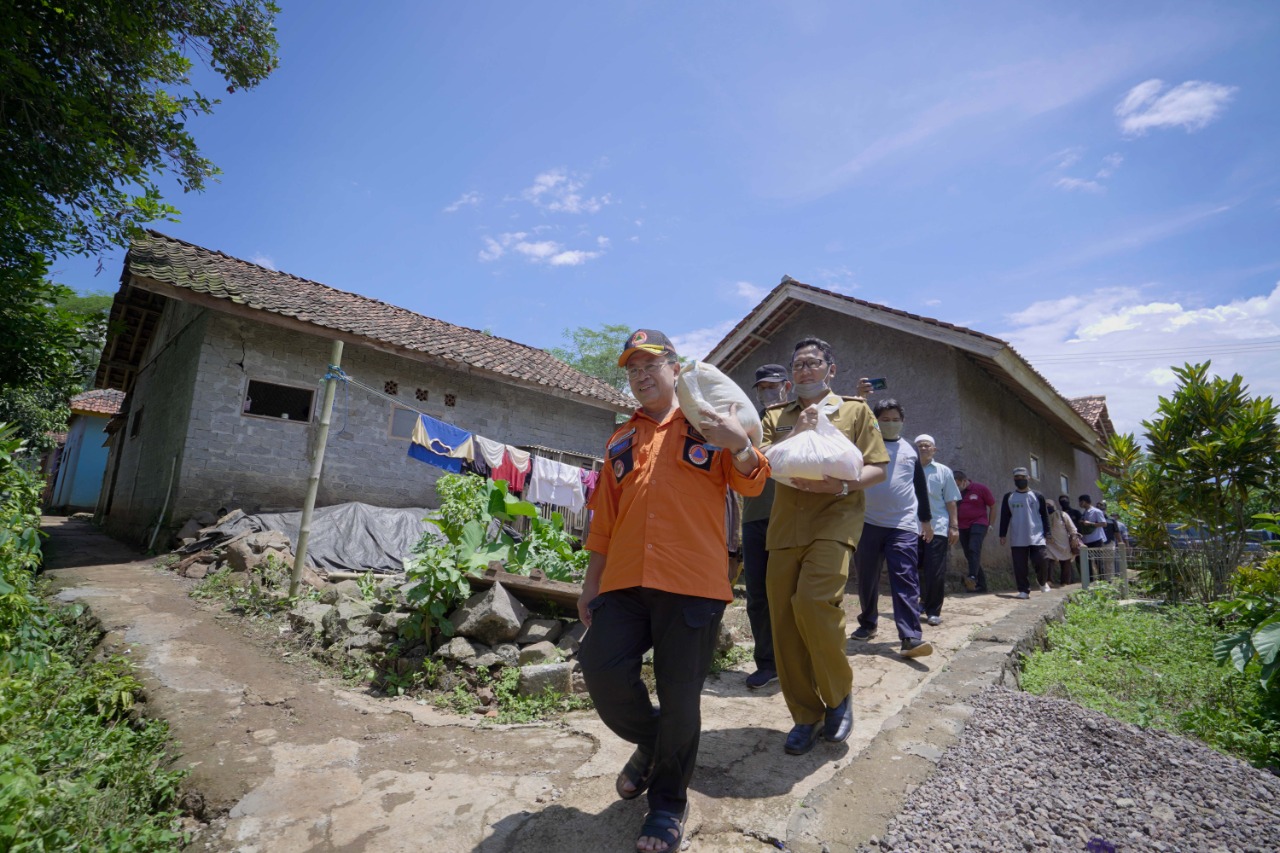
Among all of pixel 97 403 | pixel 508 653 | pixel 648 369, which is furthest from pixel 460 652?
pixel 97 403

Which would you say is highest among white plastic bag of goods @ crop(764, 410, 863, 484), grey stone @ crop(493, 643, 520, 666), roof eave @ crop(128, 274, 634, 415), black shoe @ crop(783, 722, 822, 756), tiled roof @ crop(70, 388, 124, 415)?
roof eave @ crop(128, 274, 634, 415)

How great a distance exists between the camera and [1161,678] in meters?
4.43

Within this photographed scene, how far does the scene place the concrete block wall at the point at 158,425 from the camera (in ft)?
31.4

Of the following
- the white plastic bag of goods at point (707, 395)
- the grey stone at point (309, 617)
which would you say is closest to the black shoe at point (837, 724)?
the white plastic bag of goods at point (707, 395)

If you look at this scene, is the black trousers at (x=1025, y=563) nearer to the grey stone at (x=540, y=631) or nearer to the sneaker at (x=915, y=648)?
the sneaker at (x=915, y=648)

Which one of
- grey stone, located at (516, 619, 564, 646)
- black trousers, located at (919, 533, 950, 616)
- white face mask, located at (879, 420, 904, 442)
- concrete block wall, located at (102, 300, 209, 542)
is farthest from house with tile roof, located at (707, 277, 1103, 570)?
concrete block wall, located at (102, 300, 209, 542)

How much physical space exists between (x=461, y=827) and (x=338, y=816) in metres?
0.54

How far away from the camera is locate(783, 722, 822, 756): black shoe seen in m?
2.79

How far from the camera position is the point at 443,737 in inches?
135

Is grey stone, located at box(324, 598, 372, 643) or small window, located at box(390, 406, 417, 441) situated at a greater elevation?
small window, located at box(390, 406, 417, 441)

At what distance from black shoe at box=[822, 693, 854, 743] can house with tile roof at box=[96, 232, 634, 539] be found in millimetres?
7221

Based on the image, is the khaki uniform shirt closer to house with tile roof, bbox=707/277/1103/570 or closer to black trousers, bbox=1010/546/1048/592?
black trousers, bbox=1010/546/1048/592

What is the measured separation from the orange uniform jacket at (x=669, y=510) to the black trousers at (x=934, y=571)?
402 centimetres

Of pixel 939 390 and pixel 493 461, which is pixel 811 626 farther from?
pixel 939 390
